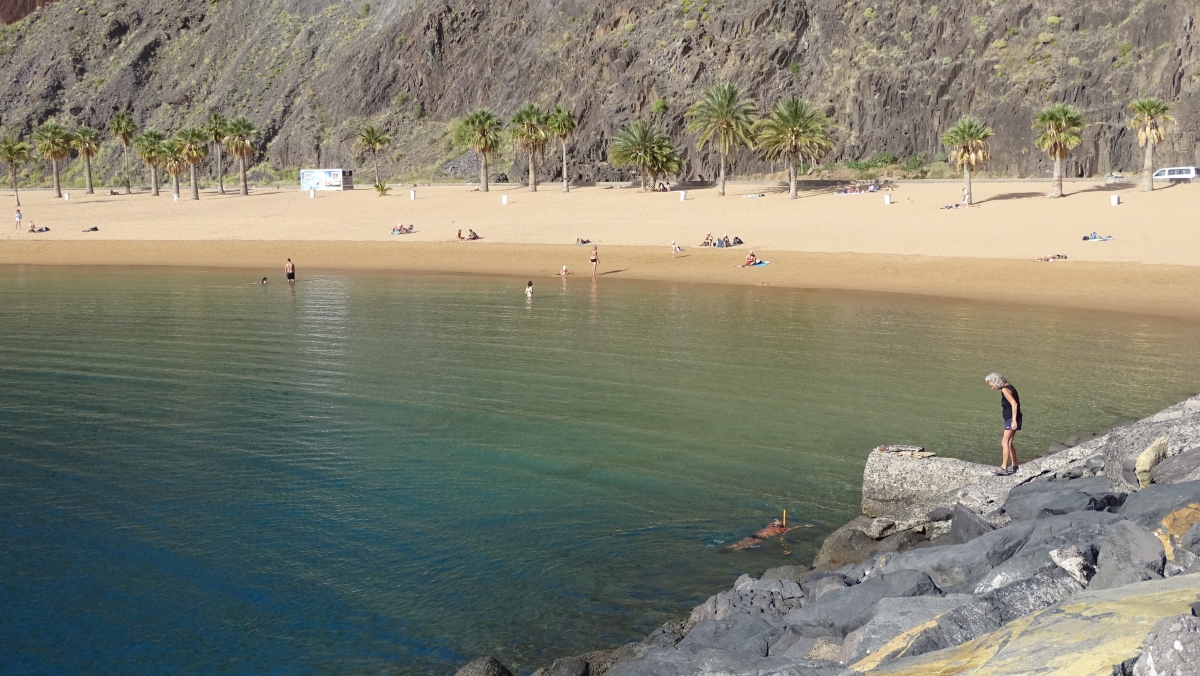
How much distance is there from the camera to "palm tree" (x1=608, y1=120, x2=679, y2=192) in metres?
78.6

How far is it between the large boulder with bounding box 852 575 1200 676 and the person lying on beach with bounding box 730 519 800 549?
630cm

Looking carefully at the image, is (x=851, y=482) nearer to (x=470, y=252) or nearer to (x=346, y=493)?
(x=346, y=493)

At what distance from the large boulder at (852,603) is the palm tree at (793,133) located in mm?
61932

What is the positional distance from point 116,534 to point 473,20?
114747 mm

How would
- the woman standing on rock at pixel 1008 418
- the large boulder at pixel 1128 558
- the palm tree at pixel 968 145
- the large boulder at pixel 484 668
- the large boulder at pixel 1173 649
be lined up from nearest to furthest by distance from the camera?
1. the large boulder at pixel 1173 649
2. the large boulder at pixel 1128 558
3. the large boulder at pixel 484 668
4. the woman standing on rock at pixel 1008 418
5. the palm tree at pixel 968 145

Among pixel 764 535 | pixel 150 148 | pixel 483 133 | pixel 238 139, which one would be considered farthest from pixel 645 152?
pixel 764 535

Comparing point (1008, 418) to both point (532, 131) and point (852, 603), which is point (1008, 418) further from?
point (532, 131)

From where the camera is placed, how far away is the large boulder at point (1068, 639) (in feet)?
23.9

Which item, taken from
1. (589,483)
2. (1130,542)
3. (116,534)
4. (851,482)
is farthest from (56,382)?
(1130,542)

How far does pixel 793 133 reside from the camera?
69.9 meters

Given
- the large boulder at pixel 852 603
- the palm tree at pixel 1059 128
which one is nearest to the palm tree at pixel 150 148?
the palm tree at pixel 1059 128

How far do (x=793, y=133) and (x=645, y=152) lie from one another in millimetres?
13071

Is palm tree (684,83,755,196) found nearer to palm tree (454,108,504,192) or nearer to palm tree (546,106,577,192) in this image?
palm tree (546,106,577,192)

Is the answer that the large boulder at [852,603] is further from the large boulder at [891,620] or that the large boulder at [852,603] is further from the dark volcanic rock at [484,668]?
the dark volcanic rock at [484,668]
